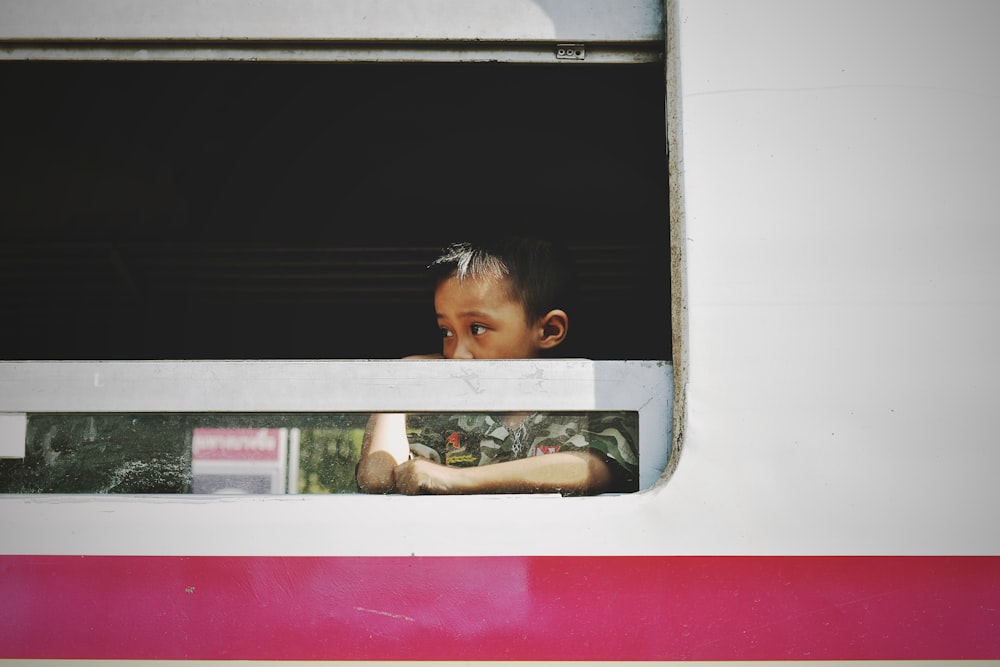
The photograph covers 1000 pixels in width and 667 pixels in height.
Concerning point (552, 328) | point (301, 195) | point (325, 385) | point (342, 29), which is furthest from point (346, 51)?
point (301, 195)

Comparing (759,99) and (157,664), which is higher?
(759,99)

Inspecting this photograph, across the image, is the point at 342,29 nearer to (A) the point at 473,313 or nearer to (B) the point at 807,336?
(A) the point at 473,313

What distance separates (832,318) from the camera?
1071mm

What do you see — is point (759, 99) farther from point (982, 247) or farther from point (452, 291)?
point (452, 291)

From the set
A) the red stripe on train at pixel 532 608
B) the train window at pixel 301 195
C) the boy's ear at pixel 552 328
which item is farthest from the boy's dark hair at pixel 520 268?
the red stripe on train at pixel 532 608

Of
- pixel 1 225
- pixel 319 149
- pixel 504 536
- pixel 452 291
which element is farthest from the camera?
pixel 1 225

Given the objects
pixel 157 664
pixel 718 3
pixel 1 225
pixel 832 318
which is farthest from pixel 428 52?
pixel 1 225

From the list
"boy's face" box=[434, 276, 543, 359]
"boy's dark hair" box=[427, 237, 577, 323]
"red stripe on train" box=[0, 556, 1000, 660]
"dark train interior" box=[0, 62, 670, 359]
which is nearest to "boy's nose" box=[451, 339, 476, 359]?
"boy's face" box=[434, 276, 543, 359]

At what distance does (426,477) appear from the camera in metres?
1.12

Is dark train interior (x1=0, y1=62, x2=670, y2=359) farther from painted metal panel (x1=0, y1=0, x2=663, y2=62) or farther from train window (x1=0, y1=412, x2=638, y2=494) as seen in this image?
train window (x1=0, y1=412, x2=638, y2=494)

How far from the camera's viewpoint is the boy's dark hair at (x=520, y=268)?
1.58m

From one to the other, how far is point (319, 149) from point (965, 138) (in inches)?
73.6

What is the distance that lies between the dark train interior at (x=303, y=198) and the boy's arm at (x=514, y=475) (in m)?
0.24

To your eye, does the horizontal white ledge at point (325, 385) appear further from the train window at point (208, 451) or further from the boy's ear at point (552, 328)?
the boy's ear at point (552, 328)
